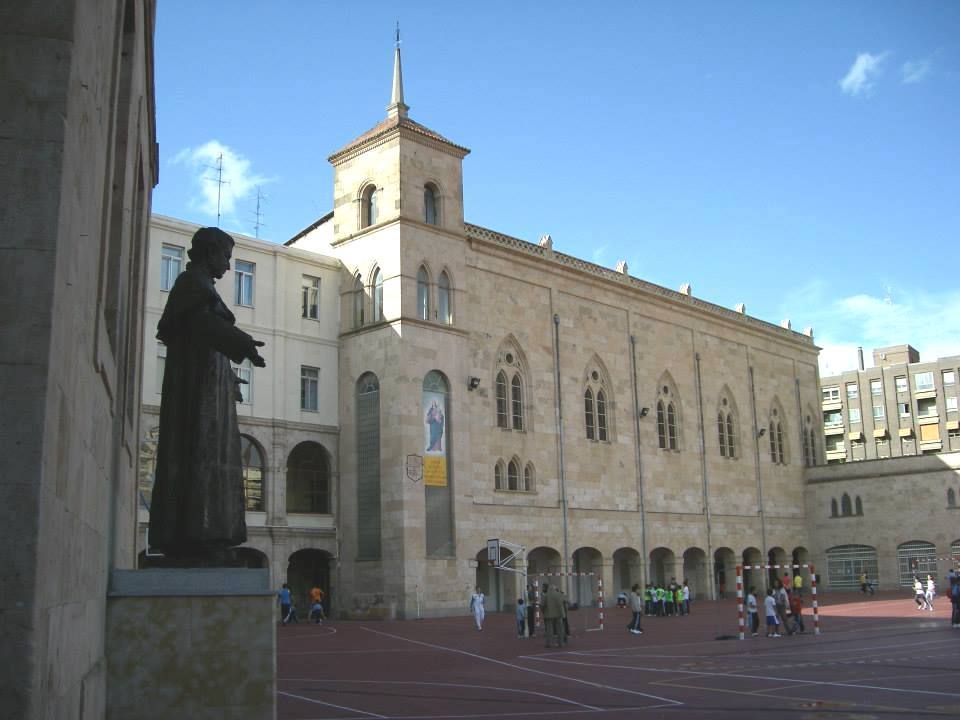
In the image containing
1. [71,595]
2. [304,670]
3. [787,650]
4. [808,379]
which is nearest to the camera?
[71,595]

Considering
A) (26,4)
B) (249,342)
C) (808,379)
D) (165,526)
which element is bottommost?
(165,526)

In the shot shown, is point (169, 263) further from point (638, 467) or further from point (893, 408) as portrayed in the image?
point (893, 408)

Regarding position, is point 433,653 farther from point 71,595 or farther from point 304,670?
point 71,595

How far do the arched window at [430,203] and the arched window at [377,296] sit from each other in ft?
9.66

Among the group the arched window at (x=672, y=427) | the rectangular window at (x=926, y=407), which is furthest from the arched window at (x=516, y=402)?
the rectangular window at (x=926, y=407)

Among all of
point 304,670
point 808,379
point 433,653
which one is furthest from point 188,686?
point 808,379

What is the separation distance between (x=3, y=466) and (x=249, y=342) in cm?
361

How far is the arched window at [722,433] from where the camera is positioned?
51.3 meters

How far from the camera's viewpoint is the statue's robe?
7.79m

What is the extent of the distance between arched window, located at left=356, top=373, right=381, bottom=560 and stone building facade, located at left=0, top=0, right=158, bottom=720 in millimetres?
29289

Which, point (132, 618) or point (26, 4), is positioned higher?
point (26, 4)

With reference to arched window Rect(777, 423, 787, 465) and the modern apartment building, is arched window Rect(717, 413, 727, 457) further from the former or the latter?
the modern apartment building

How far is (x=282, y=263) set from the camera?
36.9 meters

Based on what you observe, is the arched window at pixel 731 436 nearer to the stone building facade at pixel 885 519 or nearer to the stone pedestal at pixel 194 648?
the stone building facade at pixel 885 519
